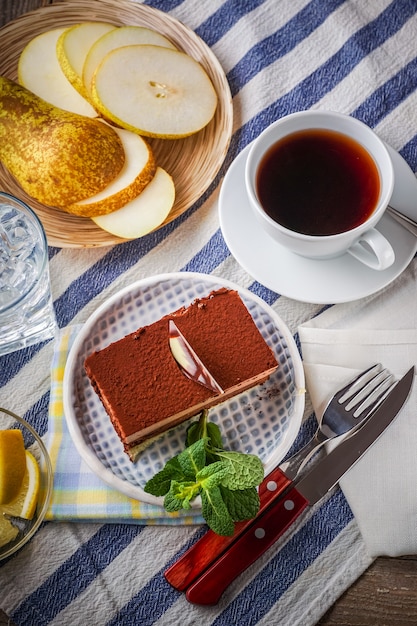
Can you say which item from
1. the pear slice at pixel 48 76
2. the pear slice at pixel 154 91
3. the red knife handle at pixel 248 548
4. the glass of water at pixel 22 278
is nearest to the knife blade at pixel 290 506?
the red knife handle at pixel 248 548

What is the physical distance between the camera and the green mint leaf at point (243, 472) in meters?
1.20

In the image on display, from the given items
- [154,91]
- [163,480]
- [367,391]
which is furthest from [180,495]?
[154,91]

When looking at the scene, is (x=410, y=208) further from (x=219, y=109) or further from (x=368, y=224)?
(x=219, y=109)

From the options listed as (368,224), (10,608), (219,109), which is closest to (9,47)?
(219,109)

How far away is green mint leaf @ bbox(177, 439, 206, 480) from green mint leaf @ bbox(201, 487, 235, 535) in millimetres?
41

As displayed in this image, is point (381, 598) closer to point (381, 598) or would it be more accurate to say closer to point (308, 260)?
point (381, 598)

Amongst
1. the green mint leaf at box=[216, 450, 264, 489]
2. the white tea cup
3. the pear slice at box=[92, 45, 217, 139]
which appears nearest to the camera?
the green mint leaf at box=[216, 450, 264, 489]

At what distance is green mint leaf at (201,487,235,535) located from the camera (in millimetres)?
1211

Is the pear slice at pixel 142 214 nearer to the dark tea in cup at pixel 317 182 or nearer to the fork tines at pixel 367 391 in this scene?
the dark tea in cup at pixel 317 182

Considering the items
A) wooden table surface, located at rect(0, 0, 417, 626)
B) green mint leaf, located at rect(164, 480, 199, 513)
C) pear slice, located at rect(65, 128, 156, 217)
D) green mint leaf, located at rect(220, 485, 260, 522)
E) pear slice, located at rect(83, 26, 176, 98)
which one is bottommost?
wooden table surface, located at rect(0, 0, 417, 626)

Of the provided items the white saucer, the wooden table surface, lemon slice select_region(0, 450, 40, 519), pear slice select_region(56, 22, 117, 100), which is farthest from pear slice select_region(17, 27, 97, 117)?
the wooden table surface

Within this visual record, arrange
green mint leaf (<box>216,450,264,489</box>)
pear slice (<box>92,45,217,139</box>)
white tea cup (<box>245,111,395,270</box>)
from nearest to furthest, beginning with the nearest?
1. green mint leaf (<box>216,450,264,489</box>)
2. white tea cup (<box>245,111,395,270</box>)
3. pear slice (<box>92,45,217,139</box>)

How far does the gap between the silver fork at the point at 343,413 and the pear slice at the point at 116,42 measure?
0.77 metres

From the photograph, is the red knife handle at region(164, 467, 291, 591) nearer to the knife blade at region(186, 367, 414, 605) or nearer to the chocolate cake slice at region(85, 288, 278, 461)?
the knife blade at region(186, 367, 414, 605)
